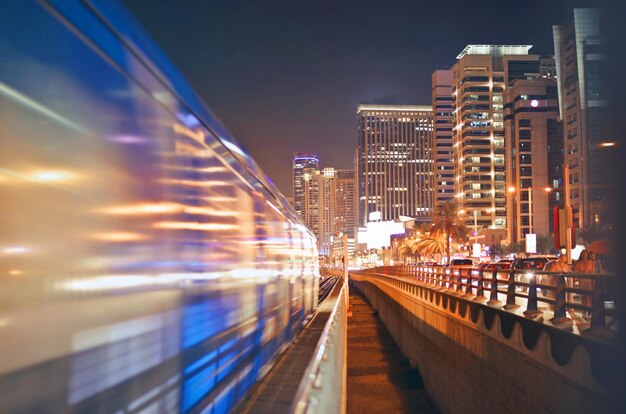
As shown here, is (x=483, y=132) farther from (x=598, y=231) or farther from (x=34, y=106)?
(x=34, y=106)

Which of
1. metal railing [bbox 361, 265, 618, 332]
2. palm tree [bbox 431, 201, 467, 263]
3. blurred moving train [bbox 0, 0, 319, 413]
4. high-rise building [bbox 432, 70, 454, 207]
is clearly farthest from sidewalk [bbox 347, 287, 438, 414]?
high-rise building [bbox 432, 70, 454, 207]

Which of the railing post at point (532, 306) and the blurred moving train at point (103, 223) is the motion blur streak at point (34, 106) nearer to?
the blurred moving train at point (103, 223)

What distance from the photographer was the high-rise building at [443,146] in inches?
7343

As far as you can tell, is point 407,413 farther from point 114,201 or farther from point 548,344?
point 114,201

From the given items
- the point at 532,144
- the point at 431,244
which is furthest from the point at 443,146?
the point at 431,244

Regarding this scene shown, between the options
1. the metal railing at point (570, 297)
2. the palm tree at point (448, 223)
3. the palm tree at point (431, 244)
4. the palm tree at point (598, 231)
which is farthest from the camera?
the palm tree at point (431, 244)

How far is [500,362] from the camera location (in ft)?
43.9

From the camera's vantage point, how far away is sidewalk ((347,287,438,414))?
78.4 feet

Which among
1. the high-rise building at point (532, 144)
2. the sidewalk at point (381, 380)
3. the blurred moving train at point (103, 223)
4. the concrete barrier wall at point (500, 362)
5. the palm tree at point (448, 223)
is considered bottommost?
the sidewalk at point (381, 380)

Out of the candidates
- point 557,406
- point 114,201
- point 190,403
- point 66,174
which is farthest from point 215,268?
point 557,406

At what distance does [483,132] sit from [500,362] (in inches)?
5730

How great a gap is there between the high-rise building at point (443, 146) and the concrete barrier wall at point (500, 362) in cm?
16292

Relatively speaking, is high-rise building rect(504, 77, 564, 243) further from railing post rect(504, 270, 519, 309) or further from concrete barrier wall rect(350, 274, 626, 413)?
railing post rect(504, 270, 519, 309)

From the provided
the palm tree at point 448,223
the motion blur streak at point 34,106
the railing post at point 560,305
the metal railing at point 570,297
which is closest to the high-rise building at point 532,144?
the palm tree at point 448,223
